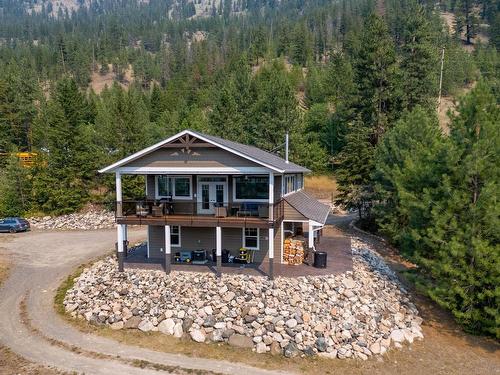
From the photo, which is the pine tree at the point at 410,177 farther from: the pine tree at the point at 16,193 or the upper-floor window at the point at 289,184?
the pine tree at the point at 16,193

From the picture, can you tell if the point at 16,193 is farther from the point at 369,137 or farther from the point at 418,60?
the point at 418,60

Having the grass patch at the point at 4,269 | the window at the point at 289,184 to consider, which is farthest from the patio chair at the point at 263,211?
the grass patch at the point at 4,269

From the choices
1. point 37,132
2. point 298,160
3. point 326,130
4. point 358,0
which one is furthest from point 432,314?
point 358,0

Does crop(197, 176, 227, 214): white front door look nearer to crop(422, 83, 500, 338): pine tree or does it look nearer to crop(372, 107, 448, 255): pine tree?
crop(372, 107, 448, 255): pine tree

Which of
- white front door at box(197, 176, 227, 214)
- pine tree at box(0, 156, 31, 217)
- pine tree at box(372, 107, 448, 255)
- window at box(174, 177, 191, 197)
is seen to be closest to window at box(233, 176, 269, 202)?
white front door at box(197, 176, 227, 214)

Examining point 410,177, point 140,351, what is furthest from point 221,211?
point 410,177
